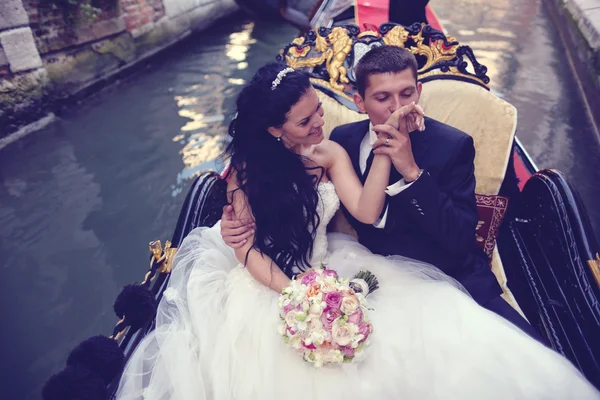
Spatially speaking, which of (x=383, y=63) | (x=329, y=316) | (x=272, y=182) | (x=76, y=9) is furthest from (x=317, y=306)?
(x=76, y=9)

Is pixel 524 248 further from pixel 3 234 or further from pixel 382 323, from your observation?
pixel 3 234

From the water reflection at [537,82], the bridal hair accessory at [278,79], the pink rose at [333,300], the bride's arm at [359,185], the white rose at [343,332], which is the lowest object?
the water reflection at [537,82]

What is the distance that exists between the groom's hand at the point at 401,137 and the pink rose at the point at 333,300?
500 mm

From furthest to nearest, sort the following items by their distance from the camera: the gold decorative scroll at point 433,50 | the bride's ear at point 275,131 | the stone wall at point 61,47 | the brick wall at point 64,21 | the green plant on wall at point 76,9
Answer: the green plant on wall at point 76,9, the brick wall at point 64,21, the stone wall at point 61,47, the gold decorative scroll at point 433,50, the bride's ear at point 275,131

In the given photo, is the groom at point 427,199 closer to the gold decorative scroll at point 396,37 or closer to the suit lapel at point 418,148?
the suit lapel at point 418,148

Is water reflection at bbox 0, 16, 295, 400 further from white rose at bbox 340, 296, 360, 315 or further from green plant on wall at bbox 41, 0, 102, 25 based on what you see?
white rose at bbox 340, 296, 360, 315

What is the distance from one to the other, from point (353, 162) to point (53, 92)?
458cm

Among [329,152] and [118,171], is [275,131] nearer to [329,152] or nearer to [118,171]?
[329,152]

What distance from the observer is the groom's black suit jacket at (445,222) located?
152cm

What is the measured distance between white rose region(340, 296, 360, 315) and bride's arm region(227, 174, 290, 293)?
0.41m

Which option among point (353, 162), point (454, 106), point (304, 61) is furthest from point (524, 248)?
point (304, 61)

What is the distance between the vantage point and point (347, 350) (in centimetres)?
118

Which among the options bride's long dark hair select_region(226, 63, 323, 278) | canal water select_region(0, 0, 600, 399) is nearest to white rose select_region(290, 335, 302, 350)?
bride's long dark hair select_region(226, 63, 323, 278)

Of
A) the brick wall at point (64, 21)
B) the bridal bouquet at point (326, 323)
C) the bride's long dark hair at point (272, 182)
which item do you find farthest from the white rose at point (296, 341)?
the brick wall at point (64, 21)
